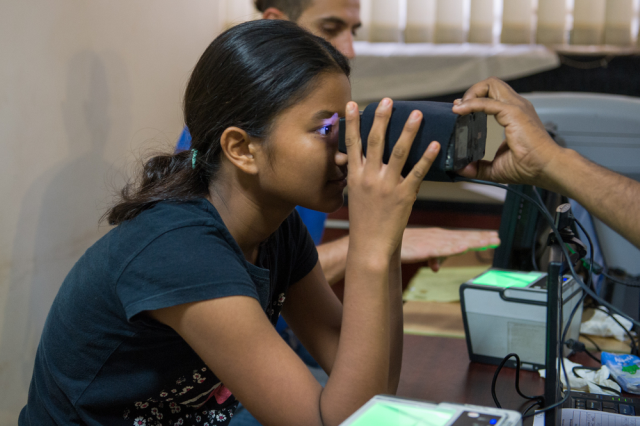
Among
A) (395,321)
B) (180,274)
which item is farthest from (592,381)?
(180,274)

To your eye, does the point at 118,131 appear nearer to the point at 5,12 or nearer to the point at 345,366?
the point at 5,12

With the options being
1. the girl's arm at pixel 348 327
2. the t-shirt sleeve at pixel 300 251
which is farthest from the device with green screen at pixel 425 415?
the t-shirt sleeve at pixel 300 251

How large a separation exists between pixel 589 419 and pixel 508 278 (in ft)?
1.16

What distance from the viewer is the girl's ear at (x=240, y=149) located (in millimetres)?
813

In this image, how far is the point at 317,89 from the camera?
31.7 inches

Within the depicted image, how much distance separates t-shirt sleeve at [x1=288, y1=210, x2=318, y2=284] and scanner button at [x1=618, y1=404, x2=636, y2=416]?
52 centimetres

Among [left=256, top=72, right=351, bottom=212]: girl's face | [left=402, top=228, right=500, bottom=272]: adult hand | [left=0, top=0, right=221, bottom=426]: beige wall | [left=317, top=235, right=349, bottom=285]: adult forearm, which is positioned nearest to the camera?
[left=256, top=72, right=351, bottom=212]: girl's face

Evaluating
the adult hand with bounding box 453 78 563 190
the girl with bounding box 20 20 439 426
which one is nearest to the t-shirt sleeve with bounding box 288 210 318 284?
the girl with bounding box 20 20 439 426

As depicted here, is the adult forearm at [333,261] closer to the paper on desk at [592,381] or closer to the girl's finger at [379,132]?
the paper on desk at [592,381]

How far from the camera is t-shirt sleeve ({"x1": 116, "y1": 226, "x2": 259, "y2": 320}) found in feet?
2.24

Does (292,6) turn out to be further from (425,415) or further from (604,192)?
(425,415)

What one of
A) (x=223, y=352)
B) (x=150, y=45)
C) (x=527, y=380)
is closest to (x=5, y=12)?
(x=150, y=45)

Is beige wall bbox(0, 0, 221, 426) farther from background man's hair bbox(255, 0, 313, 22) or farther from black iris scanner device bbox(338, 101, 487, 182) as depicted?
black iris scanner device bbox(338, 101, 487, 182)

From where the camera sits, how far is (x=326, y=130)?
797 millimetres
